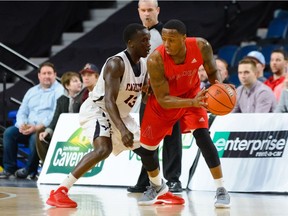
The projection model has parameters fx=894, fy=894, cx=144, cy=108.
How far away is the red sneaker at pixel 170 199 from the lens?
820 cm

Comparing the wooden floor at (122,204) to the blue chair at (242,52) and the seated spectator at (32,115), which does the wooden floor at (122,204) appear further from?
the blue chair at (242,52)

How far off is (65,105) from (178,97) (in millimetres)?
3962

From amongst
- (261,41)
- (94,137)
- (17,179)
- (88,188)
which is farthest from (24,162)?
(94,137)


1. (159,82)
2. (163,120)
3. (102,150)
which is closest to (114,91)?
(159,82)

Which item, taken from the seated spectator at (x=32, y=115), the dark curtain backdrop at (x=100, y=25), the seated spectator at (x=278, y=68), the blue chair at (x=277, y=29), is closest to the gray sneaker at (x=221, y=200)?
the seated spectator at (x=278, y=68)

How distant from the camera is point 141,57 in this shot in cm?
816

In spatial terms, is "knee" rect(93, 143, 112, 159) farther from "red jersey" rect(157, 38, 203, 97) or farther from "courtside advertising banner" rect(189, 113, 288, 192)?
"courtside advertising banner" rect(189, 113, 288, 192)

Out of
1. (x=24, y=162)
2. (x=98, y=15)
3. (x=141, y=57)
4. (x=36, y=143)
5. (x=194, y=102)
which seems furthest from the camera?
(x=98, y=15)

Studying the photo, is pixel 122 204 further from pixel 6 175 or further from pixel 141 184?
pixel 6 175

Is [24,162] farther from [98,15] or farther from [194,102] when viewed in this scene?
[194,102]

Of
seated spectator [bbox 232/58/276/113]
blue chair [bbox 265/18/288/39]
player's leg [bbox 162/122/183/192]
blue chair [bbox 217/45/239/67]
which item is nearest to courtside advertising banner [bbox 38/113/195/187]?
player's leg [bbox 162/122/183/192]

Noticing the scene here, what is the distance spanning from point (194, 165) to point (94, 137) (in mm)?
2217

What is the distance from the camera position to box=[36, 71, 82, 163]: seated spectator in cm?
1155

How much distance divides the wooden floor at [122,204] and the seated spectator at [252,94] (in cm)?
136
